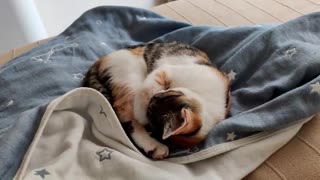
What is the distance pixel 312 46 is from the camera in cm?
82

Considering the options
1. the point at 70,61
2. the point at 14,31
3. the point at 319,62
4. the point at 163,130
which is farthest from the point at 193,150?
the point at 14,31

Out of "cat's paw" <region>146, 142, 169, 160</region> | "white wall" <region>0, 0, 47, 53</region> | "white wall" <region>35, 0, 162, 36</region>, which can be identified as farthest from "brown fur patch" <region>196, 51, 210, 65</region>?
"white wall" <region>35, 0, 162, 36</region>

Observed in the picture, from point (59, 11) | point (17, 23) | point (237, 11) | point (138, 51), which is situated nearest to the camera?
point (138, 51)

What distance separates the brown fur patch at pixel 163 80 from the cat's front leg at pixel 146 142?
0.09 meters

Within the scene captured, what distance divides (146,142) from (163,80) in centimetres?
14

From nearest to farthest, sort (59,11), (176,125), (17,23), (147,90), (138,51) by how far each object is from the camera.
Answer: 1. (176,125)
2. (147,90)
3. (138,51)
4. (17,23)
5. (59,11)

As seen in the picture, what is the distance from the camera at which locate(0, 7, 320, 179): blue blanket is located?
2.35 ft

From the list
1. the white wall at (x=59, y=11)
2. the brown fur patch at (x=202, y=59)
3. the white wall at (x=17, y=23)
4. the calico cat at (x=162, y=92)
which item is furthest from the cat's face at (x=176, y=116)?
the white wall at (x=59, y=11)

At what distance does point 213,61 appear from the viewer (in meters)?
0.94

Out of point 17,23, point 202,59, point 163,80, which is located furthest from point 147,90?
point 17,23

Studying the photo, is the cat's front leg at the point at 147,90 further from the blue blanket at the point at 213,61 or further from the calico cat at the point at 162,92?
the blue blanket at the point at 213,61

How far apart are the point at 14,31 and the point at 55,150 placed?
96 centimetres

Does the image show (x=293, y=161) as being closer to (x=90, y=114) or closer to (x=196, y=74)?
(x=196, y=74)

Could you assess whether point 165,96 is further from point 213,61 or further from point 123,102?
point 213,61
